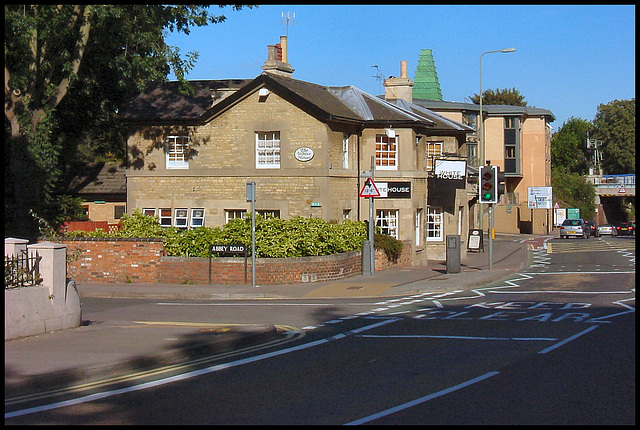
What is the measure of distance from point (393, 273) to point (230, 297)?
26.3ft

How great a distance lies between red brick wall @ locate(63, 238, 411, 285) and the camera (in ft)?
80.0

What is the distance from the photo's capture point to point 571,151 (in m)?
109

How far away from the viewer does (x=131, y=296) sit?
73.8ft

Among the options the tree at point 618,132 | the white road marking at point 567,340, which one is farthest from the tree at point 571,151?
the white road marking at point 567,340

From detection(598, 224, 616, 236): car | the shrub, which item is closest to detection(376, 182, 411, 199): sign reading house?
the shrub

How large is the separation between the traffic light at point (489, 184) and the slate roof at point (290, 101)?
497 cm

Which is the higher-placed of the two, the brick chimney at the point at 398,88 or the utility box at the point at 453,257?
the brick chimney at the point at 398,88

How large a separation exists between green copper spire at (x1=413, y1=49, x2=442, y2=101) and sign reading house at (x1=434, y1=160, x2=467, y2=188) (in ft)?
177

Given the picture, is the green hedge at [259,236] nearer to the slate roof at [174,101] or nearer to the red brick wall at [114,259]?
the red brick wall at [114,259]

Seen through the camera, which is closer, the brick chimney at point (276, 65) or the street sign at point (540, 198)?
the brick chimney at point (276, 65)

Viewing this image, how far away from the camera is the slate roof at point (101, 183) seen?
35688mm

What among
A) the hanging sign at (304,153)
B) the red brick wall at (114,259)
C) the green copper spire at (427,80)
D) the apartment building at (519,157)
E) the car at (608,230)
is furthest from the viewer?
the green copper spire at (427,80)

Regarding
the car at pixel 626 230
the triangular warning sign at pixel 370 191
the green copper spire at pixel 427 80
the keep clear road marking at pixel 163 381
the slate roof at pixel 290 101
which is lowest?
the keep clear road marking at pixel 163 381

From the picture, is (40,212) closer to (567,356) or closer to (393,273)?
(393,273)
